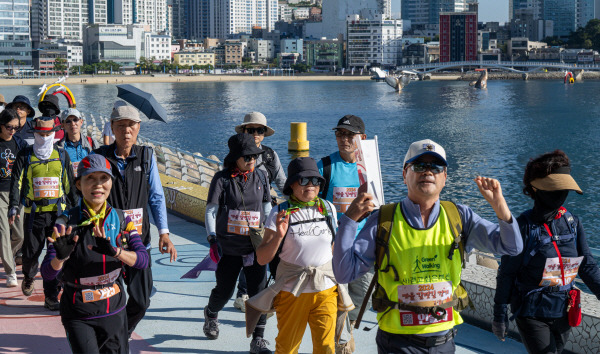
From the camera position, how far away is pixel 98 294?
4.36 meters

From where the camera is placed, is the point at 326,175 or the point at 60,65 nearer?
the point at 326,175

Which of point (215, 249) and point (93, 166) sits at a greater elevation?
point (93, 166)

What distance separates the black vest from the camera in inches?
217

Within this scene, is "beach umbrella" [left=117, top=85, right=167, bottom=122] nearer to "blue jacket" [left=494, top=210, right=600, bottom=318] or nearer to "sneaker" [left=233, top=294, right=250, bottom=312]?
"sneaker" [left=233, top=294, right=250, bottom=312]

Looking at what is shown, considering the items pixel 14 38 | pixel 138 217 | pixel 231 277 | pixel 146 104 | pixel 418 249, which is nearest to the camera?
pixel 418 249

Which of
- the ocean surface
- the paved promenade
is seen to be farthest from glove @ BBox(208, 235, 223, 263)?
the ocean surface

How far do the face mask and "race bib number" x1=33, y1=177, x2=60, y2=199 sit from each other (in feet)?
0.62

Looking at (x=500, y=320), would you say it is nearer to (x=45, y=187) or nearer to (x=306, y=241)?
(x=306, y=241)

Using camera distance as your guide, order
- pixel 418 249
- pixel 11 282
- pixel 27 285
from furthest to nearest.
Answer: pixel 11 282 → pixel 27 285 → pixel 418 249

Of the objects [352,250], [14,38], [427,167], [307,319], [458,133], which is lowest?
[458,133]

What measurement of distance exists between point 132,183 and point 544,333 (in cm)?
280

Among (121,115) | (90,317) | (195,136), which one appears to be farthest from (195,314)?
(195,136)

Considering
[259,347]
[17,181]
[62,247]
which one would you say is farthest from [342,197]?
[17,181]

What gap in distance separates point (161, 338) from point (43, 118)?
2.27 m
